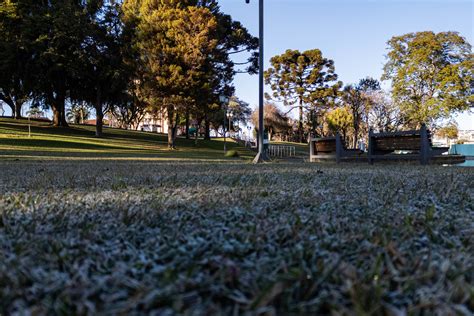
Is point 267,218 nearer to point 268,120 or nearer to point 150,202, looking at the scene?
point 150,202

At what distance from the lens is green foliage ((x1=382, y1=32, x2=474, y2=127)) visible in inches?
796

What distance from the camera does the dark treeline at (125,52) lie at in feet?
51.6

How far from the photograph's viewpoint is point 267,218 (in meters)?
1.18

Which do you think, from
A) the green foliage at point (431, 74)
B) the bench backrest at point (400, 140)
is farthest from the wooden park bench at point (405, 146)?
the green foliage at point (431, 74)

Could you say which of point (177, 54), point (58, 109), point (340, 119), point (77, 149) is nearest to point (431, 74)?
point (340, 119)

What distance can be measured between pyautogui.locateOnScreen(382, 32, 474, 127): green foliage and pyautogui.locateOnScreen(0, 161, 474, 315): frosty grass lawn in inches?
856

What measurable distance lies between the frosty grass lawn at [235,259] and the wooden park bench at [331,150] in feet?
21.7

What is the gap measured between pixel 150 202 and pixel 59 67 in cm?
1977

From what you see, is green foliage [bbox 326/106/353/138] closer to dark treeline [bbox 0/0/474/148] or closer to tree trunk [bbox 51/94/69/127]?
dark treeline [bbox 0/0/474/148]

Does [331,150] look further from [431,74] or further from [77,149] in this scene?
[431,74]

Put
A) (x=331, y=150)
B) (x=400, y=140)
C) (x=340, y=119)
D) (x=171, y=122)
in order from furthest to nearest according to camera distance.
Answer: (x=340, y=119) → (x=171, y=122) → (x=331, y=150) → (x=400, y=140)

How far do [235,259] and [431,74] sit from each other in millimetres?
23730

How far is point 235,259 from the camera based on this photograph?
0.75 metres

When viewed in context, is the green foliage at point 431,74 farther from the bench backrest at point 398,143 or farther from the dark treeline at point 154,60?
the bench backrest at point 398,143
